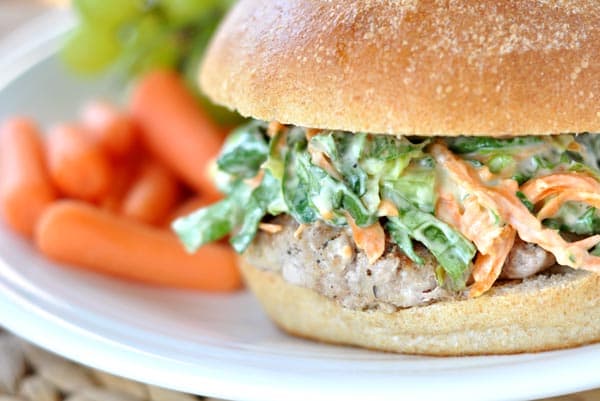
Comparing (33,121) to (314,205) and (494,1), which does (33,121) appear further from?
(494,1)

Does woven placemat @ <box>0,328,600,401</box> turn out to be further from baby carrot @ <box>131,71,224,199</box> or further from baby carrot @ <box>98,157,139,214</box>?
baby carrot @ <box>131,71,224,199</box>

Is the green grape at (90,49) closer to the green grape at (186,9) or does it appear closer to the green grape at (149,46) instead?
the green grape at (149,46)

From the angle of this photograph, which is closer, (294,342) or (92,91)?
(294,342)

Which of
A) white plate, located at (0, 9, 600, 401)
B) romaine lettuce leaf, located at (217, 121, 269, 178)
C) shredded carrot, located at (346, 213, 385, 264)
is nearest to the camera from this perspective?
white plate, located at (0, 9, 600, 401)

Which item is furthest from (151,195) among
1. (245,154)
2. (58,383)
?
(58,383)

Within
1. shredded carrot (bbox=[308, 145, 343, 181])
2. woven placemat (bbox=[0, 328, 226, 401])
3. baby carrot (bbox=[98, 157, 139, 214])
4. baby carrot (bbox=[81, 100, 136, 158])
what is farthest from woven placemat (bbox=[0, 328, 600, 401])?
baby carrot (bbox=[81, 100, 136, 158])

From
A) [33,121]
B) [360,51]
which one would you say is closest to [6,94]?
[33,121]
